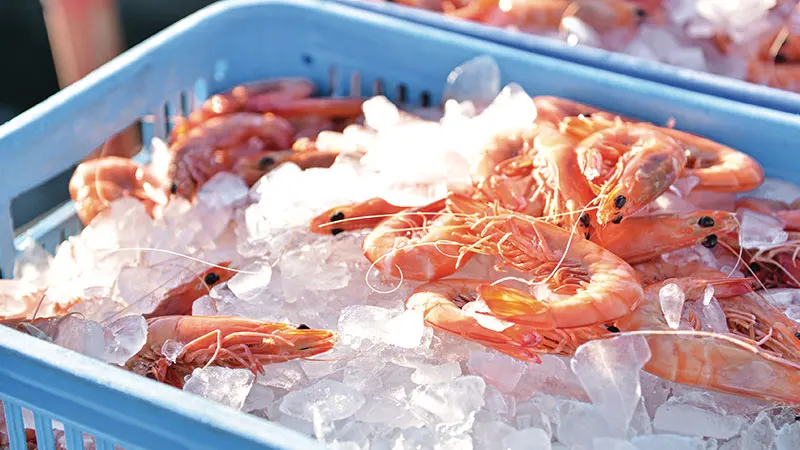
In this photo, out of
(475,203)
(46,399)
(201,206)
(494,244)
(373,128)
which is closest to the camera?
(46,399)

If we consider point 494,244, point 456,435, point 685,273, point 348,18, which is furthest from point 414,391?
point 348,18

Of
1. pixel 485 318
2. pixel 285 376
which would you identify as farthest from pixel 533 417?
pixel 285 376

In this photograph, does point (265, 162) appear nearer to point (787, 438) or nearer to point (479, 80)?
point (479, 80)

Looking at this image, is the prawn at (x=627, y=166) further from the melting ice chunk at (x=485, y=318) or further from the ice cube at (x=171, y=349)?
the ice cube at (x=171, y=349)

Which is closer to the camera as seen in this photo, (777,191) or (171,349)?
(171,349)

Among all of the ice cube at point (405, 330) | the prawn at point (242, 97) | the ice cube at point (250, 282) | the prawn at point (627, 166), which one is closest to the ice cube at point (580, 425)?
the ice cube at point (405, 330)

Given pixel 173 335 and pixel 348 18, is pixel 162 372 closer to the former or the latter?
pixel 173 335
